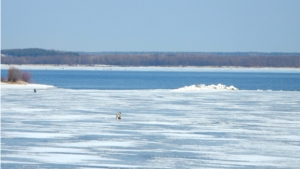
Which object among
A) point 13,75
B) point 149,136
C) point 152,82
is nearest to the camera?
point 149,136

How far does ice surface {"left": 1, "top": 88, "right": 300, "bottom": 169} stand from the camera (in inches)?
459

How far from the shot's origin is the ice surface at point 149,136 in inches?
459

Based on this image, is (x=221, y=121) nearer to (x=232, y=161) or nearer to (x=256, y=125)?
(x=256, y=125)

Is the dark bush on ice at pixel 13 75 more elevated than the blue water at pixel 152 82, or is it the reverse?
the dark bush on ice at pixel 13 75

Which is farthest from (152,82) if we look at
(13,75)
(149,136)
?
(149,136)

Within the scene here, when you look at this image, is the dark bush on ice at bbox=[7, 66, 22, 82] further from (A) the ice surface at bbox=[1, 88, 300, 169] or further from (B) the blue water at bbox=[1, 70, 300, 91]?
(A) the ice surface at bbox=[1, 88, 300, 169]

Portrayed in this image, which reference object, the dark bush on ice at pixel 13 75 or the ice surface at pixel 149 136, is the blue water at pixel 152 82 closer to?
the dark bush on ice at pixel 13 75

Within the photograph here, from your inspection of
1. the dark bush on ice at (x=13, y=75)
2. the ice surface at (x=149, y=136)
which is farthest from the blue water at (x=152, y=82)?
the ice surface at (x=149, y=136)

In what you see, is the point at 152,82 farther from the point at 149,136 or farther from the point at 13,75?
the point at 149,136

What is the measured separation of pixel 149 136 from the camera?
14852 mm

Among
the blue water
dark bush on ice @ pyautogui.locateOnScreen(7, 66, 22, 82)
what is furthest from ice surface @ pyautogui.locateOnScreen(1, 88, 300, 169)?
the blue water

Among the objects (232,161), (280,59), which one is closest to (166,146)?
(232,161)

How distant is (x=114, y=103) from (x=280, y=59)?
400ft

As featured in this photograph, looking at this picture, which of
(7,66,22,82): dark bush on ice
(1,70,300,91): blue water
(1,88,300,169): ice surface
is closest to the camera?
(1,88,300,169): ice surface
